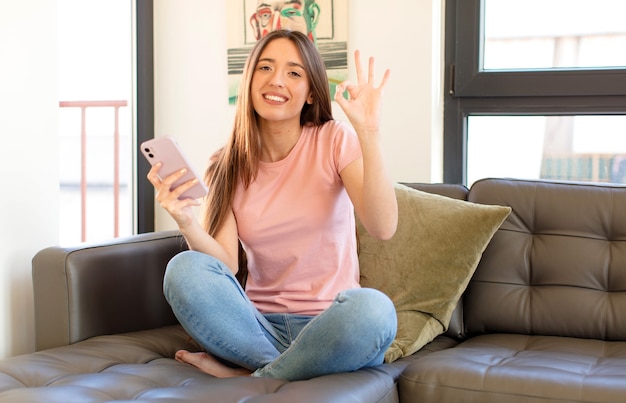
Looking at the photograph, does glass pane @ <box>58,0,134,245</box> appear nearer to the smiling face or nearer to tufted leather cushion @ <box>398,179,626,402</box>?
the smiling face

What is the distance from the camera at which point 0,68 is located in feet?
7.51

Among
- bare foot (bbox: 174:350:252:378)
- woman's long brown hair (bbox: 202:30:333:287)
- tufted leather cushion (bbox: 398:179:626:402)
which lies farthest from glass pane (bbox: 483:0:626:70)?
bare foot (bbox: 174:350:252:378)

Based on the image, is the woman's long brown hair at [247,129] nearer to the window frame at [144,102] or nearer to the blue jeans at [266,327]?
the blue jeans at [266,327]

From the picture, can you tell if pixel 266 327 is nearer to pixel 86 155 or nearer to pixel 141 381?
pixel 141 381

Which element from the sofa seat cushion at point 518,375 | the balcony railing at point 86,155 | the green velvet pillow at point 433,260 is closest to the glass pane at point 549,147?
the green velvet pillow at point 433,260

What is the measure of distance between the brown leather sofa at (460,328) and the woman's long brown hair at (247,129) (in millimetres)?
305

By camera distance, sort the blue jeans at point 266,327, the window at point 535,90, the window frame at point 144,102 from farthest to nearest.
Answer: the window frame at point 144,102
the window at point 535,90
the blue jeans at point 266,327

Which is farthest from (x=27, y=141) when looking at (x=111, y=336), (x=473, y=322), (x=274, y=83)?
(x=473, y=322)

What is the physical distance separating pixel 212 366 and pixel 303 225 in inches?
16.4

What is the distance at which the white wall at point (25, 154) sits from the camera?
2.31 metres

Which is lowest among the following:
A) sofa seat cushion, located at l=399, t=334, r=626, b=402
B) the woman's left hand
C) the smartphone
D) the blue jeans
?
sofa seat cushion, located at l=399, t=334, r=626, b=402

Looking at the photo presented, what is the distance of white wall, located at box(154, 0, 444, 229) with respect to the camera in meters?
3.01

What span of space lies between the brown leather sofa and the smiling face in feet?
1.84

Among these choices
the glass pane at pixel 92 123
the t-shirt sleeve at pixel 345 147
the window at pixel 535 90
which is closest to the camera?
the t-shirt sleeve at pixel 345 147
